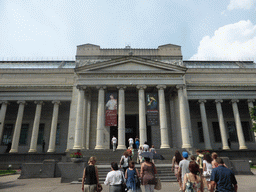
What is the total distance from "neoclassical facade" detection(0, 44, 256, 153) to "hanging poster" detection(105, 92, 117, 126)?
123mm

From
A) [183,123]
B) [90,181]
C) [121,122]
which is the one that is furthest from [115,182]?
[183,123]

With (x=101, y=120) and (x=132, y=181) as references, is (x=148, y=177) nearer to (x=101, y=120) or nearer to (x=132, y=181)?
(x=132, y=181)

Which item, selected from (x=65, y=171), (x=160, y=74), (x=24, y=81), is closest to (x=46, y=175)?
(x=65, y=171)

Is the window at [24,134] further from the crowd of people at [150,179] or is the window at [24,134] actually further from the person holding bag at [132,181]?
the person holding bag at [132,181]

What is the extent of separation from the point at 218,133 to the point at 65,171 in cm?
2716

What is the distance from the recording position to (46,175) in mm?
14875

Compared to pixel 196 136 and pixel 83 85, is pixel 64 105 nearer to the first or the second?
pixel 83 85

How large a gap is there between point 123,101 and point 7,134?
21503 mm

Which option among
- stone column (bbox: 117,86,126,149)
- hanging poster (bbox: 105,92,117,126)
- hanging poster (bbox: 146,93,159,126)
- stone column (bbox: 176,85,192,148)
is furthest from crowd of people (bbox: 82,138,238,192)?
stone column (bbox: 176,85,192,148)

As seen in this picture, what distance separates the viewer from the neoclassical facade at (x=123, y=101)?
23.4 meters

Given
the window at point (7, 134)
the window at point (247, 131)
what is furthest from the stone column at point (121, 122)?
the window at point (247, 131)

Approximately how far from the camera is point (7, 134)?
99.7 ft

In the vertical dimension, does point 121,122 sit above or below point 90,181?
above

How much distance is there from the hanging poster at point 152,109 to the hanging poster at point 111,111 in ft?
13.8
